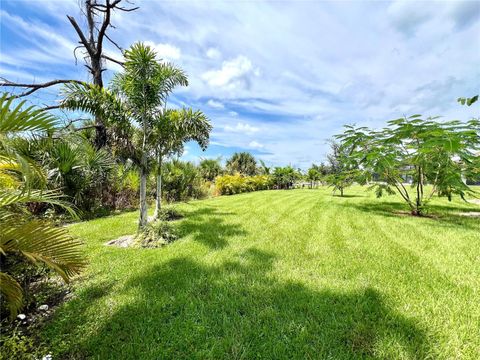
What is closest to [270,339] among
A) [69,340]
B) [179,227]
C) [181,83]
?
[69,340]

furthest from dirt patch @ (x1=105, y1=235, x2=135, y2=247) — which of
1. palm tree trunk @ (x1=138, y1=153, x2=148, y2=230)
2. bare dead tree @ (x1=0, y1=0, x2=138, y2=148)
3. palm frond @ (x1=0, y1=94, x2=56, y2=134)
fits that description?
bare dead tree @ (x1=0, y1=0, x2=138, y2=148)

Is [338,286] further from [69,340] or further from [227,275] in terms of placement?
[69,340]

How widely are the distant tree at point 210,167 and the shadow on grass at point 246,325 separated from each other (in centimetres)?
2619

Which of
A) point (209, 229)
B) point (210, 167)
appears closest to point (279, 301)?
point (209, 229)

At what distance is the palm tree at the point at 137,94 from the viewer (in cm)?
566

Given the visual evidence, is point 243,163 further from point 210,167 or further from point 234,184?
point 234,184

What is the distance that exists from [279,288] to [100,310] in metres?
2.29

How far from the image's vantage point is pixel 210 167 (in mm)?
30719

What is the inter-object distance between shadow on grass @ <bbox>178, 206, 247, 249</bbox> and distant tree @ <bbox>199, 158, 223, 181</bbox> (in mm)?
21497

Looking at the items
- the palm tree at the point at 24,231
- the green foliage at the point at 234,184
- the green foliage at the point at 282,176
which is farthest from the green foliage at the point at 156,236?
Answer: the green foliage at the point at 282,176

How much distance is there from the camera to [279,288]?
10.7 ft

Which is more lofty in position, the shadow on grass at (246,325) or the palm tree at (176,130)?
the palm tree at (176,130)

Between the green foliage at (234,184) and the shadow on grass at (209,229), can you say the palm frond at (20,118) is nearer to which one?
the shadow on grass at (209,229)

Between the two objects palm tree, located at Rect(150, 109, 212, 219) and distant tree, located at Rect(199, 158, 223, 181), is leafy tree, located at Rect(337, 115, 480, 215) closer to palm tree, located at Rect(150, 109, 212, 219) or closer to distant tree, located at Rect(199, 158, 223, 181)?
palm tree, located at Rect(150, 109, 212, 219)
